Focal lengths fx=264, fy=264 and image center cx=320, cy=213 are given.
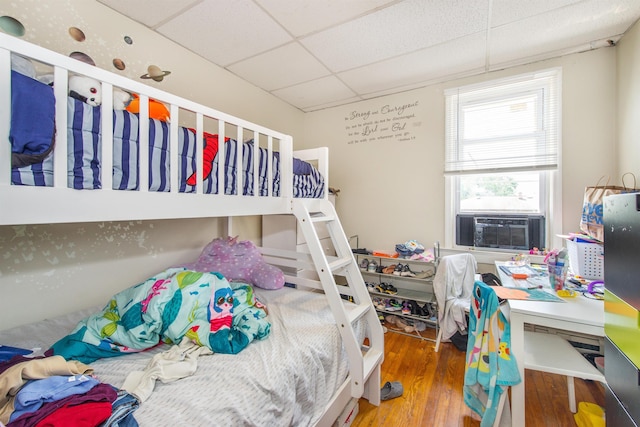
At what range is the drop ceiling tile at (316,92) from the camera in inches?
107

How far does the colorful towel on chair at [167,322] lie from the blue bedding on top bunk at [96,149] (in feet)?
1.75

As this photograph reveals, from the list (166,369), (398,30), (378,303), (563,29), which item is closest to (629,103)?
(563,29)

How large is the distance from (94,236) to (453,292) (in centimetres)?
274

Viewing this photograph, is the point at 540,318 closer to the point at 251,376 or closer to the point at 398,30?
the point at 251,376

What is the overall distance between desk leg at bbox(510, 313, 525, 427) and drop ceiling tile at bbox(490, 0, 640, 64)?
A: 194cm

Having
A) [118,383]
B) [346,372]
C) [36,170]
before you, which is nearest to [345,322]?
[346,372]

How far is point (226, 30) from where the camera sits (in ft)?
6.28

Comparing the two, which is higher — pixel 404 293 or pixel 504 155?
pixel 504 155

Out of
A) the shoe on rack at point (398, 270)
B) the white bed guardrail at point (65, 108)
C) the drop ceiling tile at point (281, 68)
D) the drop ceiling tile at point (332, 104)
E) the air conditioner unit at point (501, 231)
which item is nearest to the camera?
the white bed guardrail at point (65, 108)

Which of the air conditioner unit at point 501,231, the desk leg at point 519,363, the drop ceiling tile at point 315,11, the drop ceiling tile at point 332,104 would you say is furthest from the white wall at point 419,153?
A: the desk leg at point 519,363

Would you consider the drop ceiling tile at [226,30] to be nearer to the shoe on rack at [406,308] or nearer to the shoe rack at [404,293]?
the shoe rack at [404,293]

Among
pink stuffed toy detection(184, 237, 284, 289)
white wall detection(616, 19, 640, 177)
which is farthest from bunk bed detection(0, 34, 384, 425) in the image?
white wall detection(616, 19, 640, 177)

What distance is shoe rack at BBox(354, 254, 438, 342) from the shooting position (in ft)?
8.23

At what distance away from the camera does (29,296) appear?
57.6 inches
